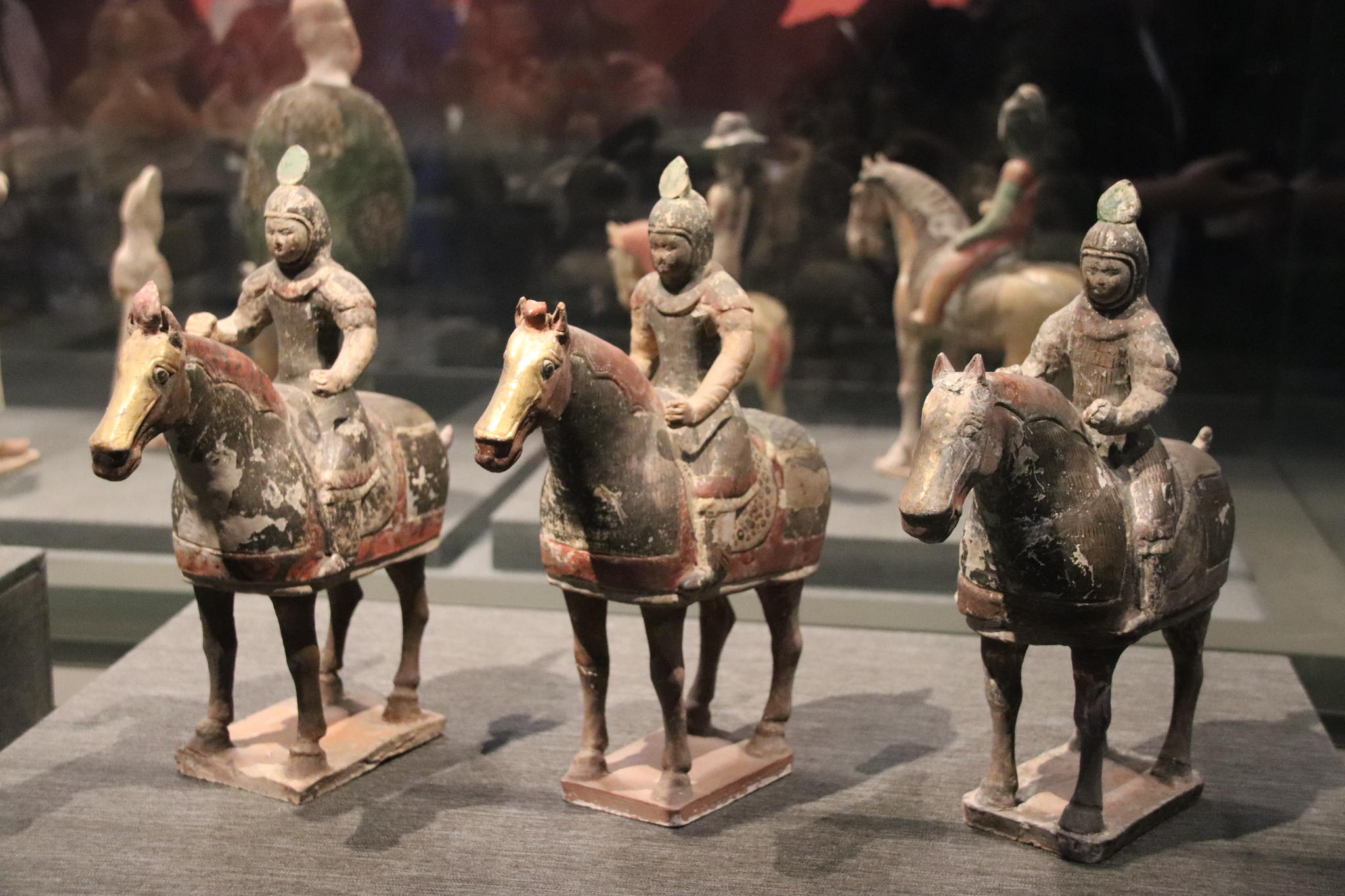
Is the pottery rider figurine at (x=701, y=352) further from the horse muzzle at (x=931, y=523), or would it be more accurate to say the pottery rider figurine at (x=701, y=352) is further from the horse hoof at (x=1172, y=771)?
the horse hoof at (x=1172, y=771)

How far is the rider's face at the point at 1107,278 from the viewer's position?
364 centimetres

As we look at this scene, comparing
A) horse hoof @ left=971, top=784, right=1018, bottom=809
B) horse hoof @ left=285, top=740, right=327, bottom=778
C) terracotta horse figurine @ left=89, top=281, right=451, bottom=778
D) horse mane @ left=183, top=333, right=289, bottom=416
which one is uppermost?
horse mane @ left=183, top=333, right=289, bottom=416

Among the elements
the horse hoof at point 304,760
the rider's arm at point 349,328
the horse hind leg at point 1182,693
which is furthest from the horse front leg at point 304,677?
the horse hind leg at point 1182,693

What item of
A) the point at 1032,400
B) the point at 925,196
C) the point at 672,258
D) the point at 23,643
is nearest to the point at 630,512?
the point at 672,258

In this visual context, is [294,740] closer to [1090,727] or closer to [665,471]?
[665,471]

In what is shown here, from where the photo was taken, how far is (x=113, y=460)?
3482mm

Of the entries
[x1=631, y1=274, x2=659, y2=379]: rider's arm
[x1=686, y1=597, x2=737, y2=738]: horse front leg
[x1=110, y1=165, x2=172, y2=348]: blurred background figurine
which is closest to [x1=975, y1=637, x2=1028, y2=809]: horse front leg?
[x1=686, y1=597, x2=737, y2=738]: horse front leg

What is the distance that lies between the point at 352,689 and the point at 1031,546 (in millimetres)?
2528

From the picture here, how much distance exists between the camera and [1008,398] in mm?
3352

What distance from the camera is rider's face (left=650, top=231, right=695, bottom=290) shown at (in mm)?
3912

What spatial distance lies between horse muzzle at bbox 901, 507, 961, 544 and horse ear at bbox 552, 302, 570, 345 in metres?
0.94

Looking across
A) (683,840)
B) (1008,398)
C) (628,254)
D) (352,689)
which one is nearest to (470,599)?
(352,689)

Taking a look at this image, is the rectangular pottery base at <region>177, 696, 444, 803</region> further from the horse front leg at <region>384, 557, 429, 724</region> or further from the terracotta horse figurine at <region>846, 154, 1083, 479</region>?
the terracotta horse figurine at <region>846, 154, 1083, 479</region>

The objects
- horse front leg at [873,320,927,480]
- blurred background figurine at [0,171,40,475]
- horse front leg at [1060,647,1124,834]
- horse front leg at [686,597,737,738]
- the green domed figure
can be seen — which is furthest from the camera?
blurred background figurine at [0,171,40,475]
